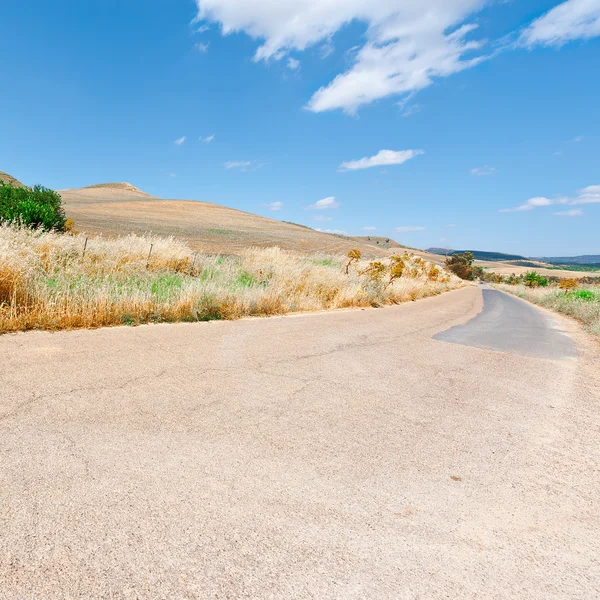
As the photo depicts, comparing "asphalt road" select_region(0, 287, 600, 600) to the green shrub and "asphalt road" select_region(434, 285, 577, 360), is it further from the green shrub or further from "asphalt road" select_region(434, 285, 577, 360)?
the green shrub

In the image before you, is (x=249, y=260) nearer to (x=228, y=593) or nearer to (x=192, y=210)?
(x=228, y=593)

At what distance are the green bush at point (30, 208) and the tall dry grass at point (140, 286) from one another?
314cm

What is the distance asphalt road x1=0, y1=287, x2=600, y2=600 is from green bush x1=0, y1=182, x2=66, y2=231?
984 centimetres

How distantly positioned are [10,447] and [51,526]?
34.6 inches

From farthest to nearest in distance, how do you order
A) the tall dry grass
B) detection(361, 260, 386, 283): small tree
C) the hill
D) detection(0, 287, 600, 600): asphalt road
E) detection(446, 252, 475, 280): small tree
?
detection(446, 252, 475, 280): small tree, the hill, detection(361, 260, 386, 283): small tree, the tall dry grass, detection(0, 287, 600, 600): asphalt road

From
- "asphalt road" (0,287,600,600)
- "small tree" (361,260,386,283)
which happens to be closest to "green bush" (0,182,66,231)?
"asphalt road" (0,287,600,600)

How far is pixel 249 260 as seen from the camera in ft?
45.4

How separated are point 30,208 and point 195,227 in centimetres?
3495

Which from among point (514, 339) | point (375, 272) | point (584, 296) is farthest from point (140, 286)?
point (584, 296)

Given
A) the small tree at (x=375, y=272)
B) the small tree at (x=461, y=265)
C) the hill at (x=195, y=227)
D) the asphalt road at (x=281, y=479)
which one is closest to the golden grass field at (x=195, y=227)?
the hill at (x=195, y=227)

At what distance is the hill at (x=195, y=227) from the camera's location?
35688mm

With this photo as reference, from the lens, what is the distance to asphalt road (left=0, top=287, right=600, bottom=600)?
1616mm

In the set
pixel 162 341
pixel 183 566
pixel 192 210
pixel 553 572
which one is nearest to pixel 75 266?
pixel 162 341

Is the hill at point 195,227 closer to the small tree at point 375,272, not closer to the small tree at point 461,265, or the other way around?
the small tree at point 375,272
